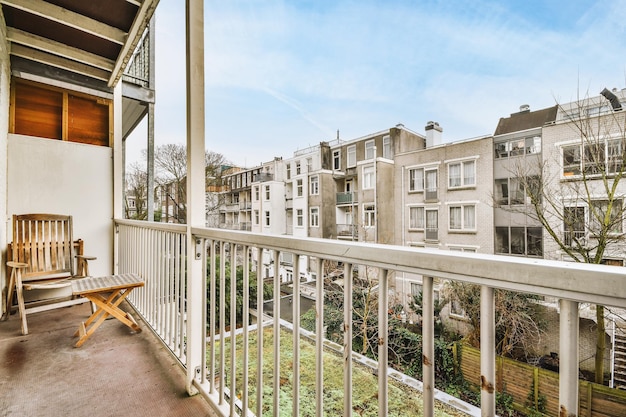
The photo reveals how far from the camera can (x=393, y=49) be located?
117 inches

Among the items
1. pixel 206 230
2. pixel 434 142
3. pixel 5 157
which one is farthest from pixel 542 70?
pixel 5 157

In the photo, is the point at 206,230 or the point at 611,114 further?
the point at 611,114

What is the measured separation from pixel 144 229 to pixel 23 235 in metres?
1.30

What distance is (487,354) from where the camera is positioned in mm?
636

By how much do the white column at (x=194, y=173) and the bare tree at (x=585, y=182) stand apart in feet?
7.25

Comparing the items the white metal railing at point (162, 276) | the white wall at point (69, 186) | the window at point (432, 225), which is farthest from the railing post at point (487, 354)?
the white wall at point (69, 186)

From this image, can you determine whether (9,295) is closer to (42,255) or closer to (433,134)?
(42,255)

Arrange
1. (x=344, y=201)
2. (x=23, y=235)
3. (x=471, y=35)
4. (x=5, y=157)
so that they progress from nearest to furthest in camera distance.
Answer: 1. (x=471, y=35)
2. (x=23, y=235)
3. (x=5, y=157)
4. (x=344, y=201)

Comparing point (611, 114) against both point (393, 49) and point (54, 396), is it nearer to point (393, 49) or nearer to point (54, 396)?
point (393, 49)

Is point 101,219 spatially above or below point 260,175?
below

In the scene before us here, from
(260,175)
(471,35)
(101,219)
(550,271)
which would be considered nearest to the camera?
(550,271)

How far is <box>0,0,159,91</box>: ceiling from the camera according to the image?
243cm

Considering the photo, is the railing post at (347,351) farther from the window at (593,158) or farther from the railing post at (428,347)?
the window at (593,158)

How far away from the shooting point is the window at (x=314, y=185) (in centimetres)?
370
